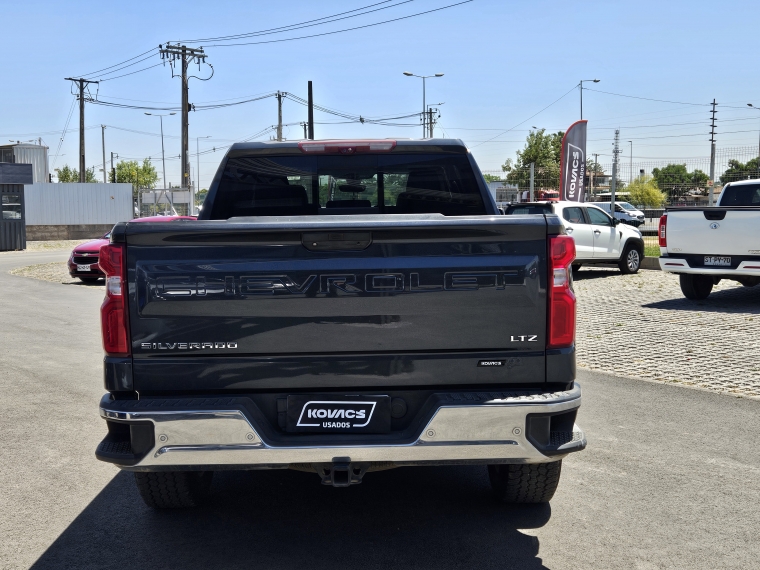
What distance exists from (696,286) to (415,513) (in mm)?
11170

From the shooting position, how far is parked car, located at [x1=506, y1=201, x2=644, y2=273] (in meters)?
19.3

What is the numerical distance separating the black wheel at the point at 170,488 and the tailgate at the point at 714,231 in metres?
10.8

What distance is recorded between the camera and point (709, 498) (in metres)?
4.86

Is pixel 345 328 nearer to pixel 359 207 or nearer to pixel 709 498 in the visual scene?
pixel 359 207

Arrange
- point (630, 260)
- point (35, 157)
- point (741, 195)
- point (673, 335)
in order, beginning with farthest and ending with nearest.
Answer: point (35, 157) → point (630, 260) → point (741, 195) → point (673, 335)

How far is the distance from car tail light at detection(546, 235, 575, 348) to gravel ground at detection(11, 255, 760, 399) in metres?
4.61

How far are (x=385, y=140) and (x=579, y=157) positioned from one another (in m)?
21.0

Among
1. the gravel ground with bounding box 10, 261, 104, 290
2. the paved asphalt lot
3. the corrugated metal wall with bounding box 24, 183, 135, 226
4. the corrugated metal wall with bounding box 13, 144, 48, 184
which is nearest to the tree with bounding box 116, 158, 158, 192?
the corrugated metal wall with bounding box 13, 144, 48, 184

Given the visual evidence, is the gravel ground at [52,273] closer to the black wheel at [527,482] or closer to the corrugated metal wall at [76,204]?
the black wheel at [527,482]

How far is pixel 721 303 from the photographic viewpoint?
1437 cm

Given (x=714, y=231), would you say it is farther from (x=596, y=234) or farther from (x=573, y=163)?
(x=573, y=163)

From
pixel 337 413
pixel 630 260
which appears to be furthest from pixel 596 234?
pixel 337 413

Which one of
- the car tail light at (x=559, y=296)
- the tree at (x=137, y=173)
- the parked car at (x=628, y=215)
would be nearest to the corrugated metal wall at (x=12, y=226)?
the parked car at (x=628, y=215)

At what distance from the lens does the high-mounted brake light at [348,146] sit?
17.0 ft
